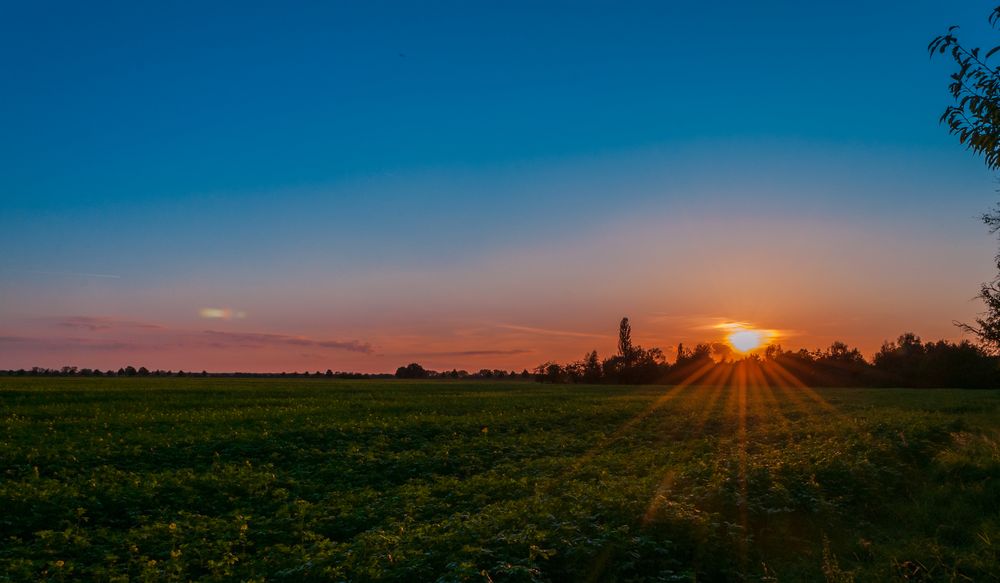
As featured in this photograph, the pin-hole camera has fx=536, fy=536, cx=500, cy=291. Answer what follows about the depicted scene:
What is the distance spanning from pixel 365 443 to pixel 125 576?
51.5 feet

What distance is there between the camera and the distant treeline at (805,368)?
91.9 meters

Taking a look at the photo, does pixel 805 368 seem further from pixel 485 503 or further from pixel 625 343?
pixel 485 503

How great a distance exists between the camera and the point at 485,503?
17.1 metres

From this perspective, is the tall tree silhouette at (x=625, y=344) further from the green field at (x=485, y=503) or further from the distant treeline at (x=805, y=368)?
the green field at (x=485, y=503)

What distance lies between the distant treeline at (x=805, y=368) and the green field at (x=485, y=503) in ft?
250

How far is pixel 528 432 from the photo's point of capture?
33594 mm

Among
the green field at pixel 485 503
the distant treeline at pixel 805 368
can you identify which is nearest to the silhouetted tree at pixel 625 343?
the distant treeline at pixel 805 368

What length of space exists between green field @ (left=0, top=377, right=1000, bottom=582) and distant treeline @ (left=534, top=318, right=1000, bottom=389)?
76.2 m

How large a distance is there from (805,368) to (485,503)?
119m

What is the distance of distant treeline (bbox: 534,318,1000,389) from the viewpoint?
91.9m

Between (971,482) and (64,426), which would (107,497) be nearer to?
(64,426)

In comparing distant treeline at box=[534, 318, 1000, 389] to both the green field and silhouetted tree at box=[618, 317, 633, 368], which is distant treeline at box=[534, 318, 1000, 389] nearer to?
silhouetted tree at box=[618, 317, 633, 368]

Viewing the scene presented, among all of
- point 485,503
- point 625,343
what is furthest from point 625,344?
point 485,503

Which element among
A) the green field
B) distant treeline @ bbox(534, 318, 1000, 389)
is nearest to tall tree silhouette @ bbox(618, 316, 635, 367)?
distant treeline @ bbox(534, 318, 1000, 389)
